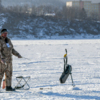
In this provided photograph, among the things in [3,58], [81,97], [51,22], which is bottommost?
[81,97]

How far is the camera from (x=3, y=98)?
4391mm

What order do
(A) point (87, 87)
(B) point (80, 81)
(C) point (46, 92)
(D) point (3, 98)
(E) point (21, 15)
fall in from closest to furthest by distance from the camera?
(D) point (3, 98)
(C) point (46, 92)
(A) point (87, 87)
(B) point (80, 81)
(E) point (21, 15)

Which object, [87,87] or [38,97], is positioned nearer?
[38,97]

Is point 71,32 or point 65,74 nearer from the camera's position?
point 65,74

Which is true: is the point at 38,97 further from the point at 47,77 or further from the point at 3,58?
the point at 47,77

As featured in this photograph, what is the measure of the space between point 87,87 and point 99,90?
0.39m

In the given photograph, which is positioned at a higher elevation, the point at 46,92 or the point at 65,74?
the point at 65,74

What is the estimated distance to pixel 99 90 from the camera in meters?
4.99

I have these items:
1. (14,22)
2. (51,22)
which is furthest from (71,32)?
(14,22)

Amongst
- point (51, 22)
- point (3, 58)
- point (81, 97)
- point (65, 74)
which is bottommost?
point (81, 97)

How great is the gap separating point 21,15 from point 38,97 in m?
85.5

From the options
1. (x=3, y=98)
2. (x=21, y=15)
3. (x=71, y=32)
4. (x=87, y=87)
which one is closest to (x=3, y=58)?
(x=3, y=98)

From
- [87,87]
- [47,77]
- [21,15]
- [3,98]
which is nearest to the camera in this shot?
[3,98]

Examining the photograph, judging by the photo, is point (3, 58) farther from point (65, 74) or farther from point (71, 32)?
point (71, 32)
